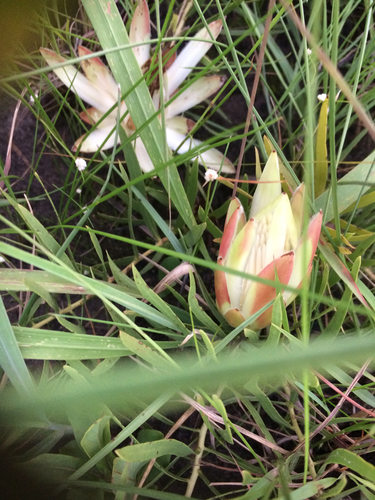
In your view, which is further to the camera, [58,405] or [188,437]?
[188,437]

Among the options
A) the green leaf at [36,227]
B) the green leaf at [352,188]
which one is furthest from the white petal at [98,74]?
the green leaf at [352,188]

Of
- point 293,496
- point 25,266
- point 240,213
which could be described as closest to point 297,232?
point 240,213

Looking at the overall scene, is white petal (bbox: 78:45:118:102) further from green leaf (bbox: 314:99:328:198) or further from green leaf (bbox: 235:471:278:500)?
green leaf (bbox: 235:471:278:500)

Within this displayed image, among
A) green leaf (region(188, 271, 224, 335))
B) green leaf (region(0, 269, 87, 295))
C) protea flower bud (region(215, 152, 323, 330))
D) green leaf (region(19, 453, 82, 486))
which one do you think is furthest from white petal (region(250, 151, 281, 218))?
green leaf (region(19, 453, 82, 486))

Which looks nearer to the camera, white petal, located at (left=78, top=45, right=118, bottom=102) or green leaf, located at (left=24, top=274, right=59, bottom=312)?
green leaf, located at (left=24, top=274, right=59, bottom=312)

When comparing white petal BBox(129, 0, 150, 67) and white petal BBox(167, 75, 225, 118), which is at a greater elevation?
white petal BBox(129, 0, 150, 67)

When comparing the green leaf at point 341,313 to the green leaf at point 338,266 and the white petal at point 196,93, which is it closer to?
the green leaf at point 338,266

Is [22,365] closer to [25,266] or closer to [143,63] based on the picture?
[25,266]
